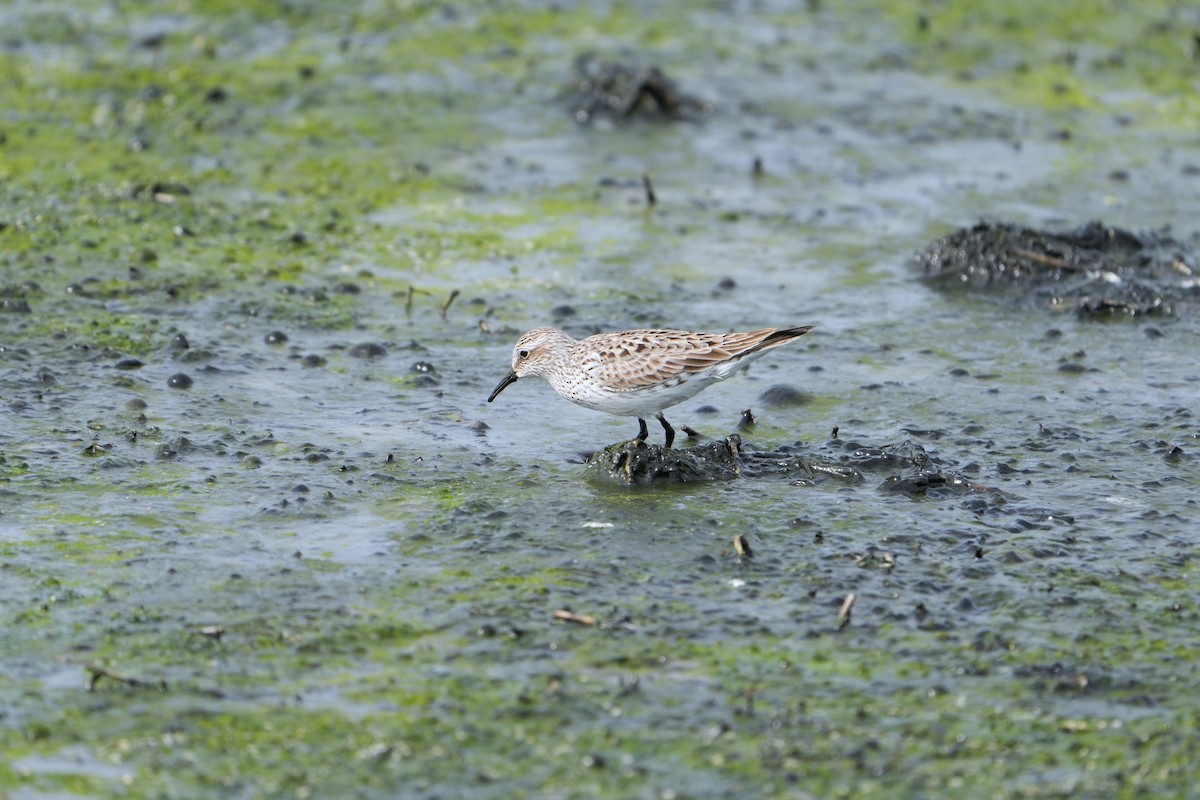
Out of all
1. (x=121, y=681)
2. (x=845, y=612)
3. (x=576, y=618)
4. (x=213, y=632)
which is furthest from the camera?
(x=845, y=612)

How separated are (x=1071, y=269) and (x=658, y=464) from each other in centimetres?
472

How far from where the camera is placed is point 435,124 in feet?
51.5

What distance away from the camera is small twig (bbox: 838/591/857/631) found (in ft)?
24.0

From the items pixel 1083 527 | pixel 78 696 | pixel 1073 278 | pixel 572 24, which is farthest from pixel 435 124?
pixel 78 696

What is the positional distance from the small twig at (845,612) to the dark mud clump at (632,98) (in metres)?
9.24

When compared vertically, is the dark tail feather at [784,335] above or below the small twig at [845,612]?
above

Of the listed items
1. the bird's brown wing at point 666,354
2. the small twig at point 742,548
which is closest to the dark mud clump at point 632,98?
the bird's brown wing at point 666,354

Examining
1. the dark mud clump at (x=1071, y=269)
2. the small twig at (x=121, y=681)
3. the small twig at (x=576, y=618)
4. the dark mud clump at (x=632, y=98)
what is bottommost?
the small twig at (x=121, y=681)

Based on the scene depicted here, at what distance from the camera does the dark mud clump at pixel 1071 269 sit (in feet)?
39.1

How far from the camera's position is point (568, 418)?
33.4 feet

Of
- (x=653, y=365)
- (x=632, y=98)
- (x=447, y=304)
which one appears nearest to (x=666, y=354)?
(x=653, y=365)

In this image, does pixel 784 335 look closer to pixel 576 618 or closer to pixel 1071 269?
pixel 576 618

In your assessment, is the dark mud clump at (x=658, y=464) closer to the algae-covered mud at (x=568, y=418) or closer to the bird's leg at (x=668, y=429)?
the algae-covered mud at (x=568, y=418)

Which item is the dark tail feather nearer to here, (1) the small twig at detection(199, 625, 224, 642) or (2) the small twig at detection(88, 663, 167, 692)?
(1) the small twig at detection(199, 625, 224, 642)
